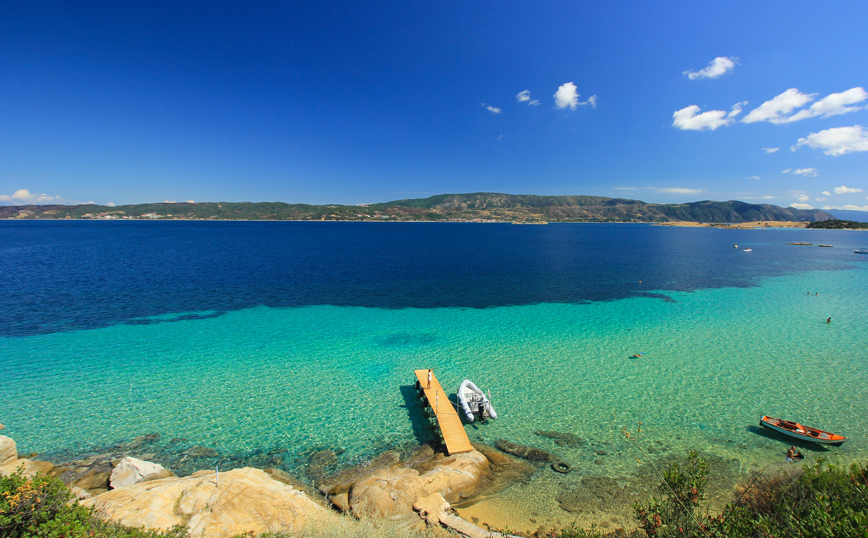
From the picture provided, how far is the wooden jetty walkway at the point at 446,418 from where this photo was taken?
15.7 m

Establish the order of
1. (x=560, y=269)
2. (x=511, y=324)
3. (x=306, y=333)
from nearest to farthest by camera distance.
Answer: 1. (x=306, y=333)
2. (x=511, y=324)
3. (x=560, y=269)

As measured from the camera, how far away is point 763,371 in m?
23.3

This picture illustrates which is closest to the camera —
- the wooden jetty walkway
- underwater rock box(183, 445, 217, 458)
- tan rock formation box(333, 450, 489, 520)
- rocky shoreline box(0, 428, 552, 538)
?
rocky shoreline box(0, 428, 552, 538)

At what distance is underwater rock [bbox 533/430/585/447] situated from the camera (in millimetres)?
16719

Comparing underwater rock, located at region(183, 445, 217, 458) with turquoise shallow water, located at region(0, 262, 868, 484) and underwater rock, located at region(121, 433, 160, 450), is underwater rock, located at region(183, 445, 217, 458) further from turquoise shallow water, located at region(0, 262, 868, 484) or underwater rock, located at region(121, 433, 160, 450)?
underwater rock, located at region(121, 433, 160, 450)

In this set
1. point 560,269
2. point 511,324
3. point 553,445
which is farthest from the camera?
point 560,269

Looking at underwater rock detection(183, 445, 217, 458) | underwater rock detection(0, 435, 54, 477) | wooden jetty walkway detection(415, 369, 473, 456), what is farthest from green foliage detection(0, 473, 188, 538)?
wooden jetty walkway detection(415, 369, 473, 456)

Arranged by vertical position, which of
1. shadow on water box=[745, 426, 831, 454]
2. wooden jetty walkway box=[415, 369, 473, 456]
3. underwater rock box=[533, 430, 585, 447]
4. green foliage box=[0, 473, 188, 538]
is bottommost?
underwater rock box=[533, 430, 585, 447]

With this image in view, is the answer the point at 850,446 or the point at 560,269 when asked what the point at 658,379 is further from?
the point at 560,269

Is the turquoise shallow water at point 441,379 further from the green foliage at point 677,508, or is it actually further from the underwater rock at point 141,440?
the green foliage at point 677,508

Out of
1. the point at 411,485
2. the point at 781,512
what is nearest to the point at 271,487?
the point at 411,485

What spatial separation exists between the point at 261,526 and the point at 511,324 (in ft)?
86.3

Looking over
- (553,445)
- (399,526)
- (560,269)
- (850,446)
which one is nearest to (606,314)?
(850,446)

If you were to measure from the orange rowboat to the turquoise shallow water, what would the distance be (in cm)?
54
